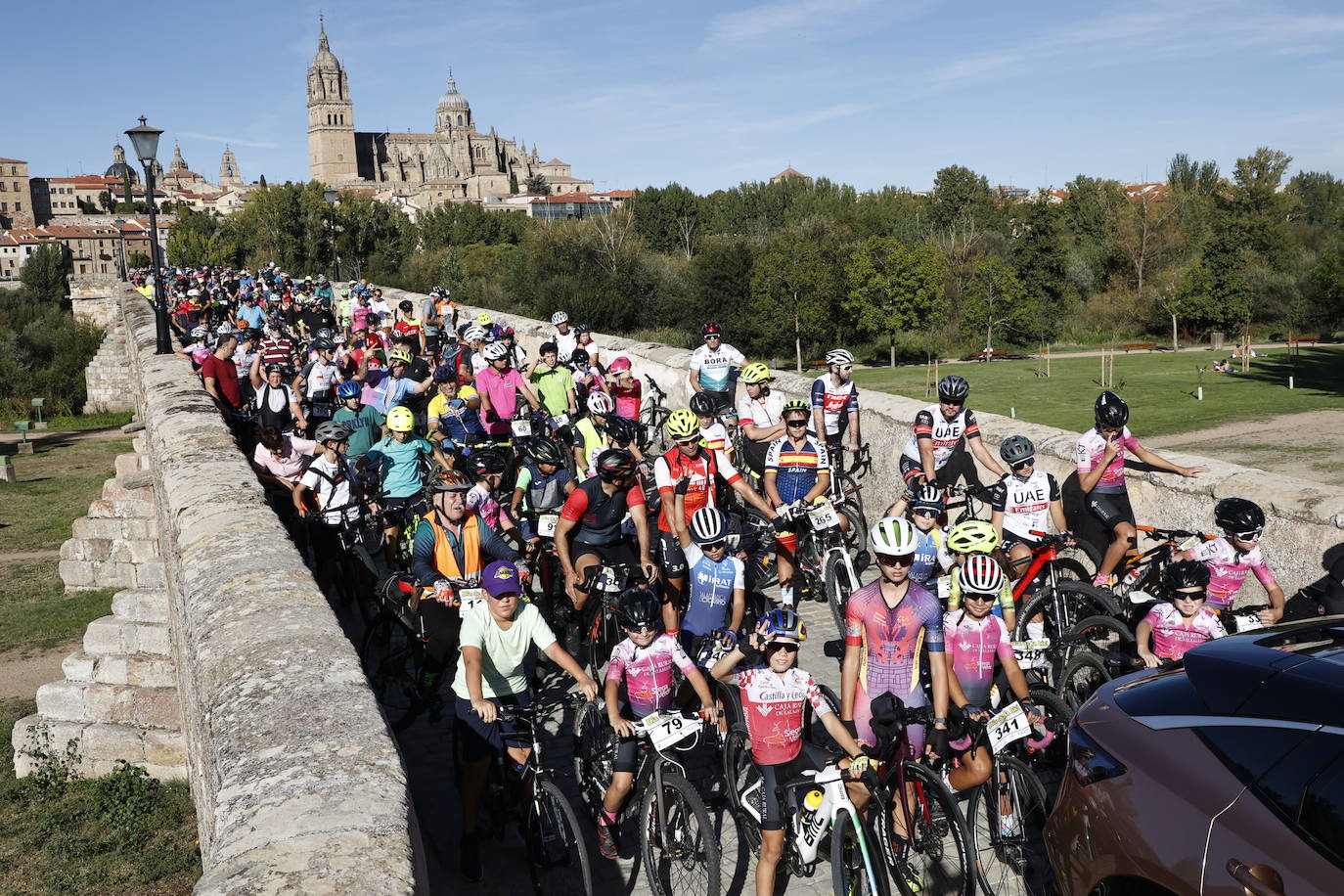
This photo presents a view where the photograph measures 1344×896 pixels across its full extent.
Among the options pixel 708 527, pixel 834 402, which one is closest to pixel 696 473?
pixel 708 527

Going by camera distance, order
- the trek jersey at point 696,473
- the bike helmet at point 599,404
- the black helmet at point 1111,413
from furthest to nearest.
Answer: the bike helmet at point 599,404 → the trek jersey at point 696,473 → the black helmet at point 1111,413

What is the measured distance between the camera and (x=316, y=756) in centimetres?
344

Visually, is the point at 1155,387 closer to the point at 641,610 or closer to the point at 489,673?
the point at 641,610

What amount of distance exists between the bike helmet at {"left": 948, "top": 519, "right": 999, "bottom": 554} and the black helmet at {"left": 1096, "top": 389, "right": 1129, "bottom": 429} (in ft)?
5.42

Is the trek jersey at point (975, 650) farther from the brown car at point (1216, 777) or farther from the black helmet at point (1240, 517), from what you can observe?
the black helmet at point (1240, 517)

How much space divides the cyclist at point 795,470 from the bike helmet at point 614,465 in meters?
1.43

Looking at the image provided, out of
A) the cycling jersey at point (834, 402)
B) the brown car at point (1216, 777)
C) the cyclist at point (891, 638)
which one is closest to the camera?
the brown car at point (1216, 777)

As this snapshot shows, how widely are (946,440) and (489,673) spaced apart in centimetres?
461

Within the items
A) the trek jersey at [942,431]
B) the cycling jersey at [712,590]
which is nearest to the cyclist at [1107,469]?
the trek jersey at [942,431]

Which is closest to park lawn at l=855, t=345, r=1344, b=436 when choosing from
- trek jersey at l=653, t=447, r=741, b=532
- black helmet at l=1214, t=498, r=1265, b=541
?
trek jersey at l=653, t=447, r=741, b=532

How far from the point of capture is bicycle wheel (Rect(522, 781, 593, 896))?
5.30 meters

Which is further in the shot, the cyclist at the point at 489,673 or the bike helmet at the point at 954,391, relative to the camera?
the bike helmet at the point at 954,391

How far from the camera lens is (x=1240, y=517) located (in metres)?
6.18

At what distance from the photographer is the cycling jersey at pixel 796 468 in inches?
343
